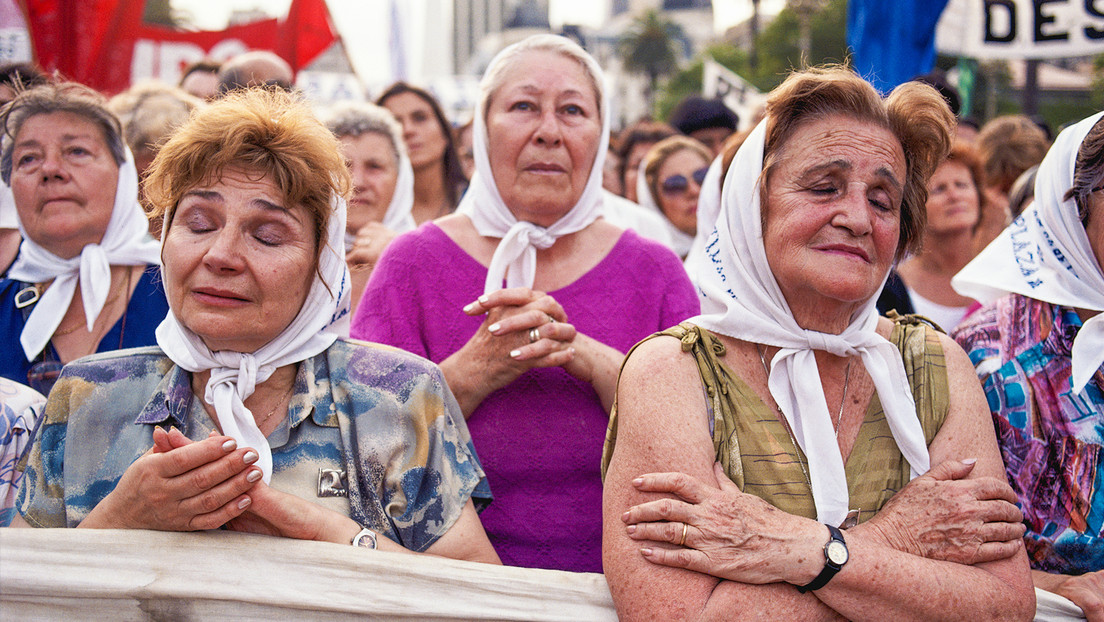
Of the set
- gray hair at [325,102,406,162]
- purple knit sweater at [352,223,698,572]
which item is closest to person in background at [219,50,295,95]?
gray hair at [325,102,406,162]

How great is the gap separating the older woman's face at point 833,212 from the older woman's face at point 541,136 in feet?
3.27

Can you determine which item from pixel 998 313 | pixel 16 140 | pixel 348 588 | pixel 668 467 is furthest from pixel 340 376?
pixel 998 313

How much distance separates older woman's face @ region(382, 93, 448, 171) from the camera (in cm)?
564

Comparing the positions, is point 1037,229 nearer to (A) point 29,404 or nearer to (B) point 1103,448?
(B) point 1103,448

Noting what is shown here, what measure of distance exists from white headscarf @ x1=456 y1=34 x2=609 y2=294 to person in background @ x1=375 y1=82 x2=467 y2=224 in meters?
2.28

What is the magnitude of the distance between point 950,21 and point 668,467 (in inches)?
279

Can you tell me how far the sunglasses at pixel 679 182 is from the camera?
6.01 meters

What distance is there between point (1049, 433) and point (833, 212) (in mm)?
993

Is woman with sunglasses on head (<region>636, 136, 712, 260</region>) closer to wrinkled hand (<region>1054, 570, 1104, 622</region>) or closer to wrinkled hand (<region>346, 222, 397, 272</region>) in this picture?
wrinkled hand (<region>346, 222, 397, 272</region>)

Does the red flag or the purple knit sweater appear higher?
the red flag

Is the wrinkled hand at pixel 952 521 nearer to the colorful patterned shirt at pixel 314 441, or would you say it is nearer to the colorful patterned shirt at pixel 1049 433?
the colorful patterned shirt at pixel 1049 433

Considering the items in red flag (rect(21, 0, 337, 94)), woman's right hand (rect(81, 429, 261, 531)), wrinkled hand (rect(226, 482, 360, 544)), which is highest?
red flag (rect(21, 0, 337, 94))

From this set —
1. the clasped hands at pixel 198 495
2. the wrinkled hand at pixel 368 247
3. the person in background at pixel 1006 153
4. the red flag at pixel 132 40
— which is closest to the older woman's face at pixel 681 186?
the person in background at pixel 1006 153

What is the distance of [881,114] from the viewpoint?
240cm
